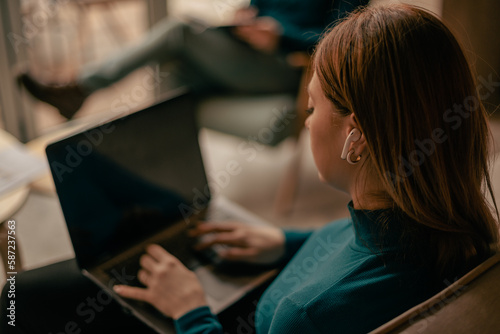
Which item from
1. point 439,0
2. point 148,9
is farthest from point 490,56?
point 148,9

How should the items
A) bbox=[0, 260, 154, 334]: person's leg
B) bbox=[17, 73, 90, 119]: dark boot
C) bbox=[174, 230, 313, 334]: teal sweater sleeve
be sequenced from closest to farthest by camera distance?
1. bbox=[174, 230, 313, 334]: teal sweater sleeve
2. bbox=[0, 260, 154, 334]: person's leg
3. bbox=[17, 73, 90, 119]: dark boot

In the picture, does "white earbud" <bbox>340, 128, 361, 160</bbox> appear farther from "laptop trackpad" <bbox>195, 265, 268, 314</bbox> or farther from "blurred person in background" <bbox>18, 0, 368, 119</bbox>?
"blurred person in background" <bbox>18, 0, 368, 119</bbox>

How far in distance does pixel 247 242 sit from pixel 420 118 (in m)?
0.55

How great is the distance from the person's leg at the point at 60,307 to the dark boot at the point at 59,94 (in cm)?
125

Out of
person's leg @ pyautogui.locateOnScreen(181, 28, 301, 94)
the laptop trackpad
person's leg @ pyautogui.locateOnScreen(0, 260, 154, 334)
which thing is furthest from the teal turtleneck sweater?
person's leg @ pyautogui.locateOnScreen(181, 28, 301, 94)

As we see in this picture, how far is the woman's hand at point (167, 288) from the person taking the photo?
959 millimetres

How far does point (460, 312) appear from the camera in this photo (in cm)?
67

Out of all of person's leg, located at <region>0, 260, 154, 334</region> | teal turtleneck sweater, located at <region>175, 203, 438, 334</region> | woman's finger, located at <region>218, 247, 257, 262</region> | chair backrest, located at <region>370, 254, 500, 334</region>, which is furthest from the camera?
woman's finger, located at <region>218, 247, 257, 262</region>

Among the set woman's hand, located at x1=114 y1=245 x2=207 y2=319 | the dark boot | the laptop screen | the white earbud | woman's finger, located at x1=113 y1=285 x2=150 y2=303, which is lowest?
the dark boot

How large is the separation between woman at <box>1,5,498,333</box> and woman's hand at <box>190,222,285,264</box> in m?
0.27

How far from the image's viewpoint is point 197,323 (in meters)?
0.93

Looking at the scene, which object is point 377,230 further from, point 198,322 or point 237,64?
point 237,64

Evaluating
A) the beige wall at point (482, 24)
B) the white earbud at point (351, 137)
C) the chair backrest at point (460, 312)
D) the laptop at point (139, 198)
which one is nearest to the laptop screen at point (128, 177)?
the laptop at point (139, 198)

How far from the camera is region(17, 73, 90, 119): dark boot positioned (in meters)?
2.16
